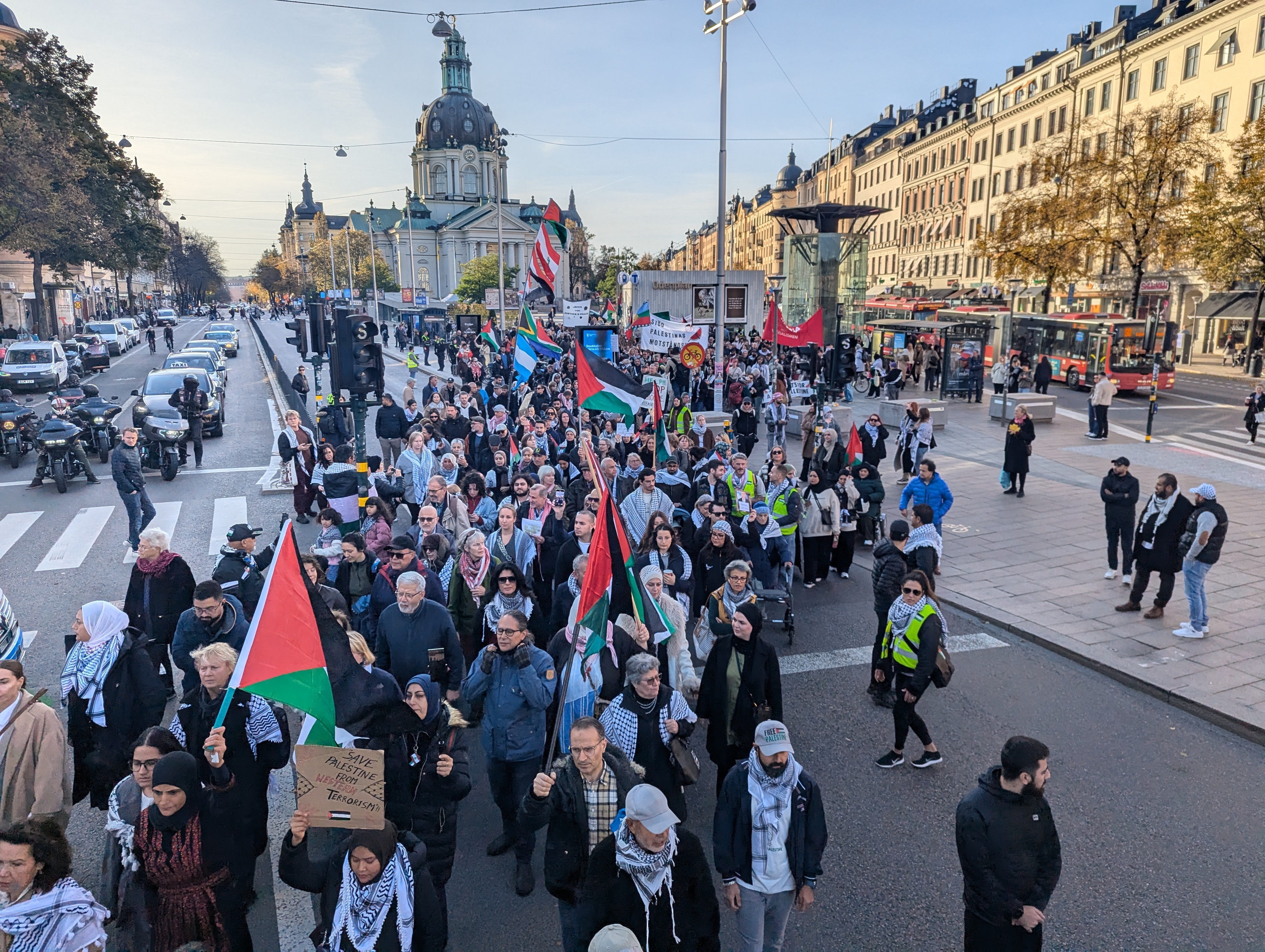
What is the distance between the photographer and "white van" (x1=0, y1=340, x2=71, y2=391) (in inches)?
1164

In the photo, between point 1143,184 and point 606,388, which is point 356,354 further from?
point 1143,184

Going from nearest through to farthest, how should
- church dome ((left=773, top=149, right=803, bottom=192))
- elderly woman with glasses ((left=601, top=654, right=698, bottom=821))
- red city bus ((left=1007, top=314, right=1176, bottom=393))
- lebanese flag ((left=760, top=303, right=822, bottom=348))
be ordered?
elderly woman with glasses ((left=601, top=654, right=698, bottom=821)) → lebanese flag ((left=760, top=303, right=822, bottom=348)) → red city bus ((left=1007, top=314, right=1176, bottom=393)) → church dome ((left=773, top=149, right=803, bottom=192))

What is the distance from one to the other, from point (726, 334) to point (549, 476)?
121ft

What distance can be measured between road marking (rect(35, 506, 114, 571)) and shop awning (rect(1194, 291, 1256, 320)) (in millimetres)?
44826

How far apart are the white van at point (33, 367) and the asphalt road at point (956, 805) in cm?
2509

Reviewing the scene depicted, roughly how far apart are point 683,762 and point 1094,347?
30.7 meters

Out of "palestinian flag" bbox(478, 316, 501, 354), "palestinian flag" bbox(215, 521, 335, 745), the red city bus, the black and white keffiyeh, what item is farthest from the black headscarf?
the red city bus

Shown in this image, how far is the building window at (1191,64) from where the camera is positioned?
4131cm

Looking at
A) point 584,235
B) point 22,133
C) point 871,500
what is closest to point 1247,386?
point 871,500

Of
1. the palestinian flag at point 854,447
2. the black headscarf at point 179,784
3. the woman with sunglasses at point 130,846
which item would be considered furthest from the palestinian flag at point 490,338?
the black headscarf at point 179,784

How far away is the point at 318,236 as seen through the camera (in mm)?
123938

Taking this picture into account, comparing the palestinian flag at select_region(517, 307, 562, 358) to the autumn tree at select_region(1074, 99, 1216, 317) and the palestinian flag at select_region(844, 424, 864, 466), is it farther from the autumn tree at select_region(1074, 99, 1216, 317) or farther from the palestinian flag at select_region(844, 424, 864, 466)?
the autumn tree at select_region(1074, 99, 1216, 317)

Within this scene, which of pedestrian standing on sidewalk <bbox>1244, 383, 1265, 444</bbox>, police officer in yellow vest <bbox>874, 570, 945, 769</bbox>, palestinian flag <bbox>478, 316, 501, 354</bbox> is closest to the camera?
police officer in yellow vest <bbox>874, 570, 945, 769</bbox>

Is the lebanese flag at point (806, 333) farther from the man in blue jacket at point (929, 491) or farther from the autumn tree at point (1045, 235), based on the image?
the autumn tree at point (1045, 235)
